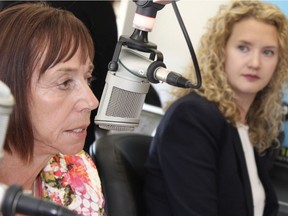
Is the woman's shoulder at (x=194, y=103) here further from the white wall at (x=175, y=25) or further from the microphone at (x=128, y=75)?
the microphone at (x=128, y=75)

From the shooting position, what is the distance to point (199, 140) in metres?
1.45

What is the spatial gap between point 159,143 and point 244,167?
324 millimetres

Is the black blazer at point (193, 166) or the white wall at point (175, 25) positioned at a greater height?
the white wall at point (175, 25)

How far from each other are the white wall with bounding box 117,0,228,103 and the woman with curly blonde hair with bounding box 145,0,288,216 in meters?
0.44

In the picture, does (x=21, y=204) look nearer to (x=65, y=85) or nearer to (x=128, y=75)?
(x=128, y=75)

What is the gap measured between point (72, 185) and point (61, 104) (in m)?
0.29

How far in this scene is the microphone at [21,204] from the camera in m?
0.39

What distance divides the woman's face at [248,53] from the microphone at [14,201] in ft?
4.30

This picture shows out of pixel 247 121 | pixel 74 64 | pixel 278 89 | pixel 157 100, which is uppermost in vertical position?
pixel 74 64

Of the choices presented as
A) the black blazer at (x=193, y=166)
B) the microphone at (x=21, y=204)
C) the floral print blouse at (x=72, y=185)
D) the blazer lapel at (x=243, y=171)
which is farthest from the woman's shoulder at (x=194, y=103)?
the microphone at (x=21, y=204)

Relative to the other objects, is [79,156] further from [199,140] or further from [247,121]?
[247,121]

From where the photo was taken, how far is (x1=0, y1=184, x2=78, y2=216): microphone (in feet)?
1.28

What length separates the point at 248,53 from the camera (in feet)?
5.33

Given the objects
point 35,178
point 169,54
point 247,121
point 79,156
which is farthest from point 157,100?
point 35,178
